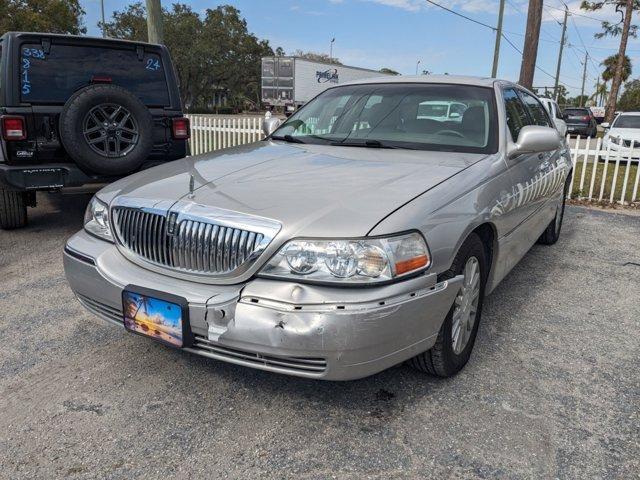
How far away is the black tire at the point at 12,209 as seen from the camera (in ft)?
17.8

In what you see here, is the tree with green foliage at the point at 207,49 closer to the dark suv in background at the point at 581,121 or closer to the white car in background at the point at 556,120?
the dark suv in background at the point at 581,121

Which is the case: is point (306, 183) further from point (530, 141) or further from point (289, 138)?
point (530, 141)

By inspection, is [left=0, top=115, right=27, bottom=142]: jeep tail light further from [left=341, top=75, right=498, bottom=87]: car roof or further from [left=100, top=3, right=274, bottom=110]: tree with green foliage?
[left=100, top=3, right=274, bottom=110]: tree with green foliage

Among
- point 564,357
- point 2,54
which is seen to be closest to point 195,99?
point 2,54

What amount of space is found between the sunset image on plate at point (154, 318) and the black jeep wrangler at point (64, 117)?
284 centimetres

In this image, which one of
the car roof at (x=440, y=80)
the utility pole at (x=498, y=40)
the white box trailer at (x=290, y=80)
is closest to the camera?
the car roof at (x=440, y=80)

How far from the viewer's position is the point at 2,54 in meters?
4.93

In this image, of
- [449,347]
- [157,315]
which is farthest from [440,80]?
[157,315]

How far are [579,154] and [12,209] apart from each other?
314 inches

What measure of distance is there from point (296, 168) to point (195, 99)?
53.1 m

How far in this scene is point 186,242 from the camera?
237 centimetres

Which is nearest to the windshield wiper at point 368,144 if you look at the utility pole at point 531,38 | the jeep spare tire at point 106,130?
the jeep spare tire at point 106,130

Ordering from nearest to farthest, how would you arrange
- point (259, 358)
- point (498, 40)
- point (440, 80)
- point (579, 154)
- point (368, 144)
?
point (259, 358), point (368, 144), point (440, 80), point (579, 154), point (498, 40)

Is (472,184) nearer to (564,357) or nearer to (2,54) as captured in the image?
(564,357)
